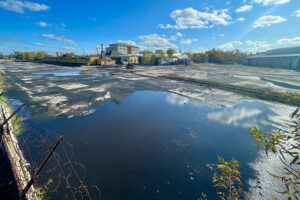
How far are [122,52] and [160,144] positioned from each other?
74.7 meters

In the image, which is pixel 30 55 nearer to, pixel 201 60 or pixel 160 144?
pixel 160 144

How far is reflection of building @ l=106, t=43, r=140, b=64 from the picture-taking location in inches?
2073

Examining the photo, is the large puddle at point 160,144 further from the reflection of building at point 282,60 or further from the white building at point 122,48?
the white building at point 122,48

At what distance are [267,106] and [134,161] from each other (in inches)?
461

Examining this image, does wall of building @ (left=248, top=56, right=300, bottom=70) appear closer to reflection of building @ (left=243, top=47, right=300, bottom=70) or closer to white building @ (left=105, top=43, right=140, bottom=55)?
reflection of building @ (left=243, top=47, right=300, bottom=70)

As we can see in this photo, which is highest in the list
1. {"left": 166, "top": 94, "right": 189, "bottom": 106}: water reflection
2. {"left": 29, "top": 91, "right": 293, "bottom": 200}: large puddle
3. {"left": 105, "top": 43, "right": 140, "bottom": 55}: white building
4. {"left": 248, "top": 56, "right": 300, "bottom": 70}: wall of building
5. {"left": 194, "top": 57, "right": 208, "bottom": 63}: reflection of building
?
{"left": 105, "top": 43, "right": 140, "bottom": 55}: white building

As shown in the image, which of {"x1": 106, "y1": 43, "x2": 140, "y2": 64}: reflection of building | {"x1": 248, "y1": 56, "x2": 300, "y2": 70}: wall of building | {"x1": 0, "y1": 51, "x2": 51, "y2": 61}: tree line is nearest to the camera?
{"x1": 248, "y1": 56, "x2": 300, "y2": 70}: wall of building

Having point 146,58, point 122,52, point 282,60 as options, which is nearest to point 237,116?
point 146,58

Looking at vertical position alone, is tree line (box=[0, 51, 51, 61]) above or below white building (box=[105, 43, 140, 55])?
below

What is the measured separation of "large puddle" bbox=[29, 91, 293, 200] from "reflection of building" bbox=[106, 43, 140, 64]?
4668cm

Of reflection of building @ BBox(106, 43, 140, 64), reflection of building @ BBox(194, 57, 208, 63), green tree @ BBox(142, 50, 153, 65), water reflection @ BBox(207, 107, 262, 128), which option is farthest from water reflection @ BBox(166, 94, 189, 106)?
reflection of building @ BBox(194, 57, 208, 63)

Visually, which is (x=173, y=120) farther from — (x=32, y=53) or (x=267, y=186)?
(x=32, y=53)

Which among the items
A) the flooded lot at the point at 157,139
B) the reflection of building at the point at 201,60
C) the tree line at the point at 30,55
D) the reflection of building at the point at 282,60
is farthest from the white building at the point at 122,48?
the reflection of building at the point at 282,60

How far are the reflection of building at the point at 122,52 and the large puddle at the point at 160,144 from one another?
46684 mm
